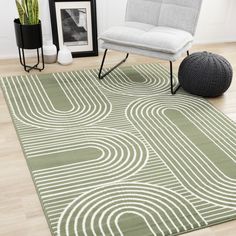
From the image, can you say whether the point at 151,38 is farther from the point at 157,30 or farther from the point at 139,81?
the point at 139,81

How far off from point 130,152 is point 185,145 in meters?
0.34

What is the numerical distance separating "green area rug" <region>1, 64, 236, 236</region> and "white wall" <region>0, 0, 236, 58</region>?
0.57m

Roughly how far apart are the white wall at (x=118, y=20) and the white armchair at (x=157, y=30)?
0.47 m

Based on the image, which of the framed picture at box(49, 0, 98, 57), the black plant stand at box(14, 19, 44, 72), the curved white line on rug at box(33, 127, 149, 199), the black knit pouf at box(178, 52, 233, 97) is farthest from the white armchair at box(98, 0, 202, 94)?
the curved white line on rug at box(33, 127, 149, 199)

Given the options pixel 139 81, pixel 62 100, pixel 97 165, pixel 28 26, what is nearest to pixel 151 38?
pixel 139 81

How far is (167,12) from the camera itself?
3.20 metres

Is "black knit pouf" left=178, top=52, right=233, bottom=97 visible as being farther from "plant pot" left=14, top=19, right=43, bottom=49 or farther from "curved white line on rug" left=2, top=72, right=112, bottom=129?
"plant pot" left=14, top=19, right=43, bottom=49

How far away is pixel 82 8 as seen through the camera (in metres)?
3.56

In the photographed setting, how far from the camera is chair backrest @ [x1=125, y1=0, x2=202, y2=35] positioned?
10.2ft

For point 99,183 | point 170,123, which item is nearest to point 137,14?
point 170,123

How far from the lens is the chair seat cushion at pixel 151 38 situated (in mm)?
2840

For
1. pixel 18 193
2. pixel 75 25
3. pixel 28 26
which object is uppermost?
pixel 28 26

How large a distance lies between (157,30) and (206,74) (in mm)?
543

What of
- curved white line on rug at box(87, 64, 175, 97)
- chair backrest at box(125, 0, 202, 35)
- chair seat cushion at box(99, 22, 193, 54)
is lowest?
curved white line on rug at box(87, 64, 175, 97)
